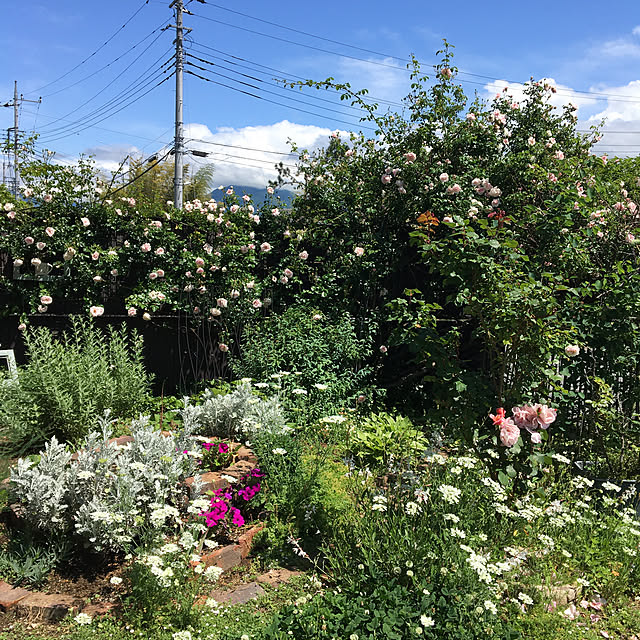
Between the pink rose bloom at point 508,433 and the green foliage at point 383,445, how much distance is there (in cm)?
59

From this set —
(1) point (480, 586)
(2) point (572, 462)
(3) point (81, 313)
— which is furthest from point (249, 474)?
(3) point (81, 313)

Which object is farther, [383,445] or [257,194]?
[257,194]

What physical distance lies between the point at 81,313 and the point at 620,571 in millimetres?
5210

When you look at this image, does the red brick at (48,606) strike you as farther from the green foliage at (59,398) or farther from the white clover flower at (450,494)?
the white clover flower at (450,494)

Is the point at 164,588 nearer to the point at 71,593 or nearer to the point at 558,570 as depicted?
the point at 71,593

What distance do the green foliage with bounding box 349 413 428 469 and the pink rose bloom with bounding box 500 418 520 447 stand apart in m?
0.59

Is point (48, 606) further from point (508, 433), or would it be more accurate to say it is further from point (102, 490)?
point (508, 433)

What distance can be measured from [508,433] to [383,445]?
0.95 metres

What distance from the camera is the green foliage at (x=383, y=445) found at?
3.51 metres

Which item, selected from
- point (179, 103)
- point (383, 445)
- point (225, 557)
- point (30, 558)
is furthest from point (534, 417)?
point (179, 103)

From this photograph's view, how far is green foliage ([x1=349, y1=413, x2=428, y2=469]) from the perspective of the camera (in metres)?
3.51

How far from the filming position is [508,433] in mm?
2947

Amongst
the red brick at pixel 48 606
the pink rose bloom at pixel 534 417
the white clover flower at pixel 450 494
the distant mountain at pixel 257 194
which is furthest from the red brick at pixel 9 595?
the distant mountain at pixel 257 194

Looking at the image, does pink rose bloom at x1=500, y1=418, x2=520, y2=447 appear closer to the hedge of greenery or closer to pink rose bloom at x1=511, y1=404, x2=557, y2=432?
pink rose bloom at x1=511, y1=404, x2=557, y2=432
